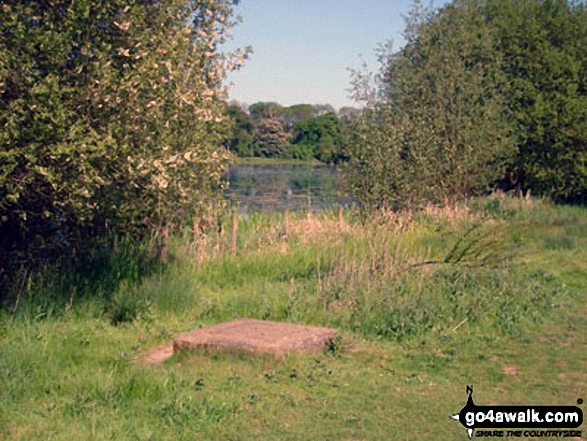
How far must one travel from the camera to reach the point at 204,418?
6.30 m

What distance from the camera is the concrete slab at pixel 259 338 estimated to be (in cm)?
806

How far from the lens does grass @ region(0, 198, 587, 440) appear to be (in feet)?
21.0

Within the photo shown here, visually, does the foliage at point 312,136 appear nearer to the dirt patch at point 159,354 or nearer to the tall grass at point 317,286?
the tall grass at point 317,286

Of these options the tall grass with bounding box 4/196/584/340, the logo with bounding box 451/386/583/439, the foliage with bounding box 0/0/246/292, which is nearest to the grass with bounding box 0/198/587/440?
the tall grass with bounding box 4/196/584/340

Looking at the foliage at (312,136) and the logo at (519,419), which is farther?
the foliage at (312,136)

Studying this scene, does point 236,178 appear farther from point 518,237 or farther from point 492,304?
Answer: point 492,304

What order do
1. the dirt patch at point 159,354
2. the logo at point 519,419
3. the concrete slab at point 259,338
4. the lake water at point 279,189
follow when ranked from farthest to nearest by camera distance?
the lake water at point 279,189
the dirt patch at point 159,354
the concrete slab at point 259,338
the logo at point 519,419

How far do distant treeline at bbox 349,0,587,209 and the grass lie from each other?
5703 millimetres

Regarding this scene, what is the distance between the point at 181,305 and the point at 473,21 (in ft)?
64.4

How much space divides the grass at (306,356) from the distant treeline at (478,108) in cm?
570

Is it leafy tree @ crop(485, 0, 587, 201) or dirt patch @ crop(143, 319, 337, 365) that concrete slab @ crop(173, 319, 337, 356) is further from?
leafy tree @ crop(485, 0, 587, 201)

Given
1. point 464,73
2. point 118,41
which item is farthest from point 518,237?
point 118,41

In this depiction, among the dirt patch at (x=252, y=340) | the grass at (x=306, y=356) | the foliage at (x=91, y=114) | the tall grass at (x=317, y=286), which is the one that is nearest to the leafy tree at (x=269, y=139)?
the tall grass at (x=317, y=286)

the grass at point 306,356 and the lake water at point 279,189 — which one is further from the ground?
the grass at point 306,356
